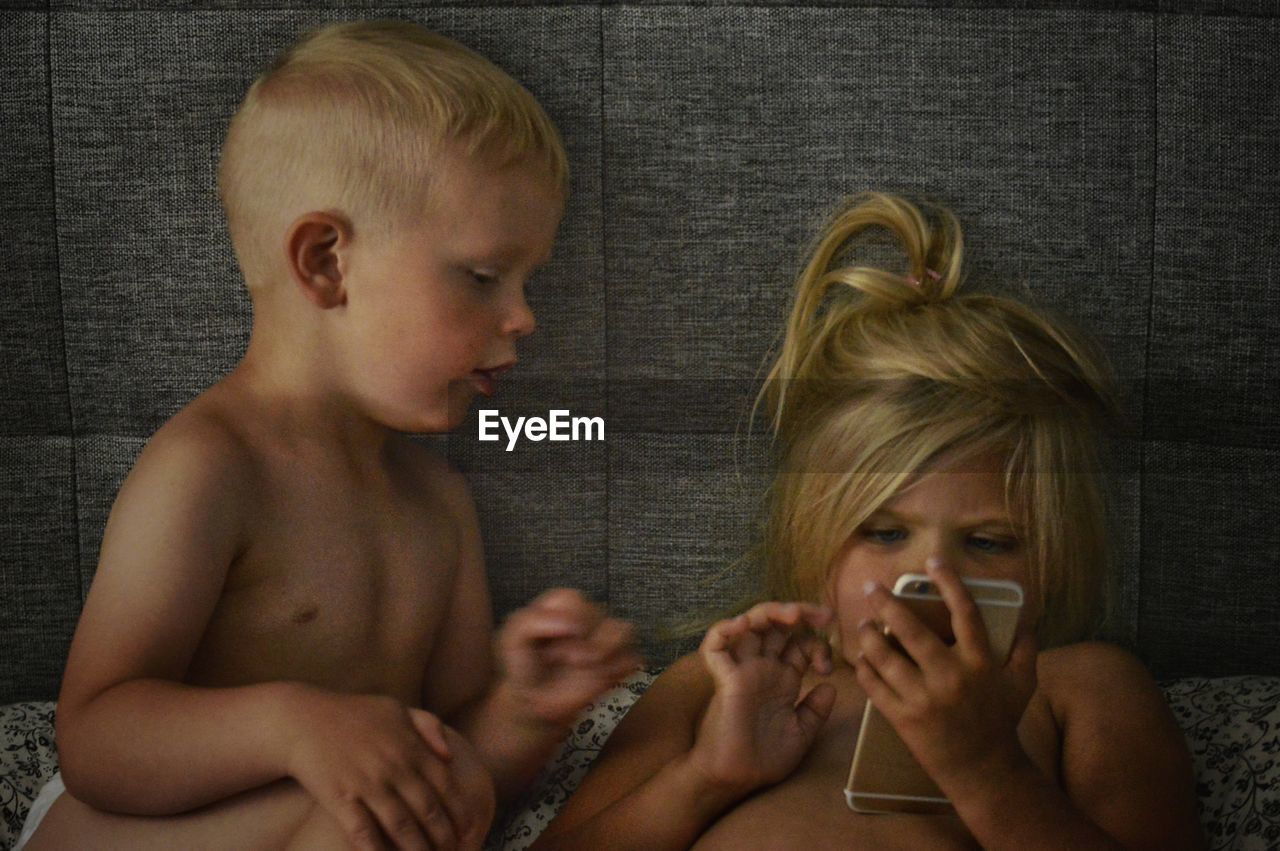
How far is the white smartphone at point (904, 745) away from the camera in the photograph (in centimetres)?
54

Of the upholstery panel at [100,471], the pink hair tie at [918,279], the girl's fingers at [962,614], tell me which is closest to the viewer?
the girl's fingers at [962,614]

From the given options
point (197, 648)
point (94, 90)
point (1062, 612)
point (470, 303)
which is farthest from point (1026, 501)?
point (94, 90)

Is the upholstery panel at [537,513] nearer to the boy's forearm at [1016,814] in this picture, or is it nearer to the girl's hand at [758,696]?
the girl's hand at [758,696]

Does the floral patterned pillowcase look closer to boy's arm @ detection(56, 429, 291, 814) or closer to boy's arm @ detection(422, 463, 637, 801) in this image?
boy's arm @ detection(422, 463, 637, 801)

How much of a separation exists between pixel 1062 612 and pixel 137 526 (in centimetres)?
51

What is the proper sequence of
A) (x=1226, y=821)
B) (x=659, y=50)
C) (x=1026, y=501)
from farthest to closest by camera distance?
1. (x=659, y=50)
2. (x=1226, y=821)
3. (x=1026, y=501)

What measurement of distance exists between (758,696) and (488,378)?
24 cm

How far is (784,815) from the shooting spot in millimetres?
607

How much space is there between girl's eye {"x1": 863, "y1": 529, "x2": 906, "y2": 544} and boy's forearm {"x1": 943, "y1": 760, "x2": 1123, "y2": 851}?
4.8 inches

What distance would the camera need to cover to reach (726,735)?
24.5 inches

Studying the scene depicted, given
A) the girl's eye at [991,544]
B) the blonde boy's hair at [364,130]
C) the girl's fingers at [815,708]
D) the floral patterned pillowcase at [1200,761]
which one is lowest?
the floral patterned pillowcase at [1200,761]

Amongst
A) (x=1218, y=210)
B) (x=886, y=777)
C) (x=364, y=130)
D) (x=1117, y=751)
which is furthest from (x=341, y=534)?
(x=1218, y=210)

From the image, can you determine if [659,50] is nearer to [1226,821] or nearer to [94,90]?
[94,90]

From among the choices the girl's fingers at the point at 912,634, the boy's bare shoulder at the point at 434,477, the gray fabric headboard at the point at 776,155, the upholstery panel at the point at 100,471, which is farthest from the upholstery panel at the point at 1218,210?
the upholstery panel at the point at 100,471
